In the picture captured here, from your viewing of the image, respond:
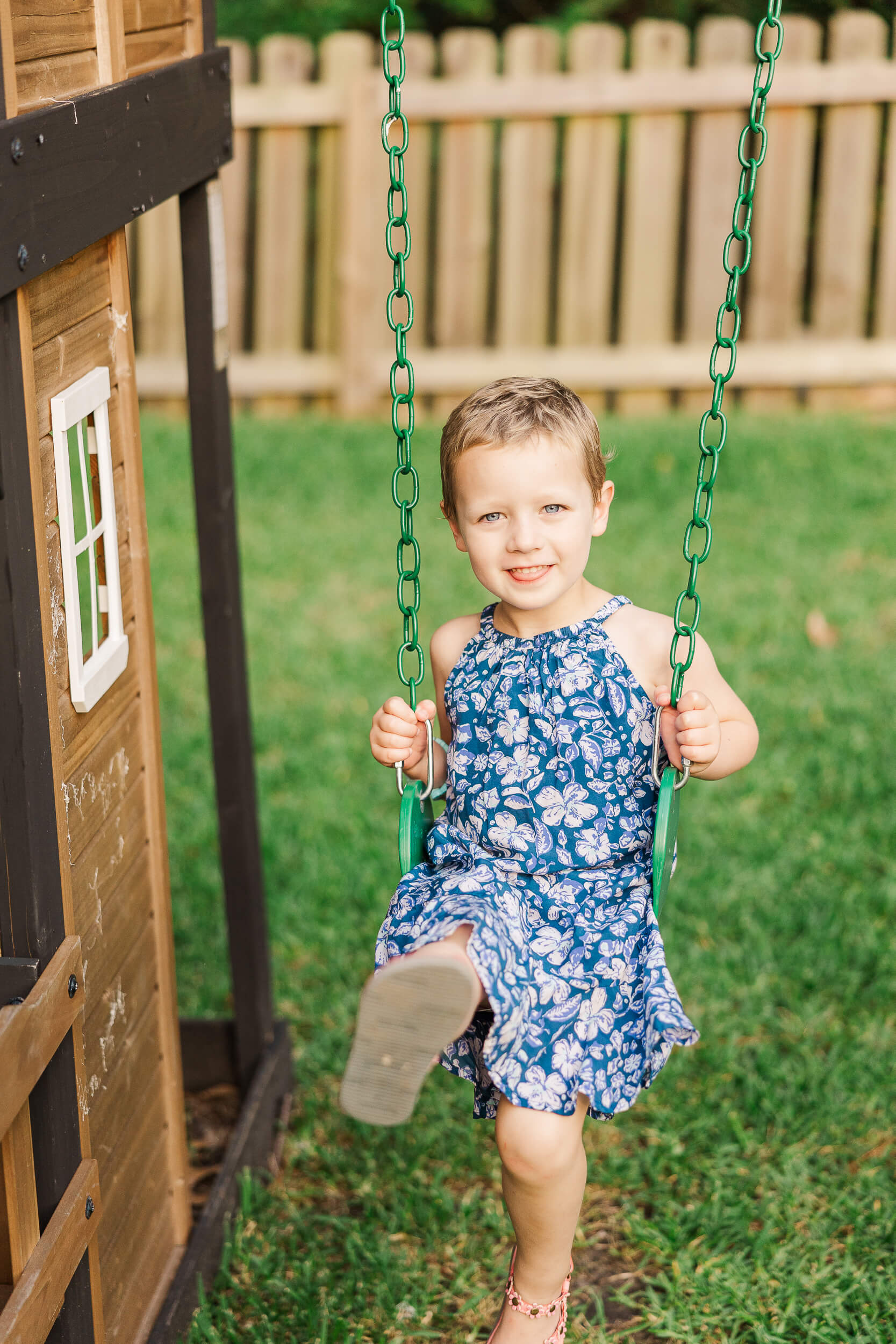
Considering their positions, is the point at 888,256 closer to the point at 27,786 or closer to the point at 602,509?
the point at 602,509

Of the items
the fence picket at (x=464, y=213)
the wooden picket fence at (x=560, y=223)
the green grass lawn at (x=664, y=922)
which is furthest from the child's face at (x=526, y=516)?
the fence picket at (x=464, y=213)

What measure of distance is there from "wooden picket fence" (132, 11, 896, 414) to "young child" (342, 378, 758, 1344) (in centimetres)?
565

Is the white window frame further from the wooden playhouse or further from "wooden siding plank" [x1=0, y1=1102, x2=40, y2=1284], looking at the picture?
"wooden siding plank" [x1=0, y1=1102, x2=40, y2=1284]

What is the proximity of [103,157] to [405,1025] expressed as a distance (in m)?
1.38

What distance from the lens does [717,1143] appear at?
→ 3285 mm

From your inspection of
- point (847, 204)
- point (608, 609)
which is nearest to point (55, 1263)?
point (608, 609)

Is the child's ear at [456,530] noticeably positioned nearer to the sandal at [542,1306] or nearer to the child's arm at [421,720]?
the child's arm at [421,720]

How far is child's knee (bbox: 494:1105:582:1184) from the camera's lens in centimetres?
221

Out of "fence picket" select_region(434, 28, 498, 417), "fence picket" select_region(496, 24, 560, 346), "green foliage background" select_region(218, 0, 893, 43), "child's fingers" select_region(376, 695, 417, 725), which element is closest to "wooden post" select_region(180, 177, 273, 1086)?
"child's fingers" select_region(376, 695, 417, 725)

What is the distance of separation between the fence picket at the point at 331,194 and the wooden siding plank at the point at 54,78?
18.8 feet

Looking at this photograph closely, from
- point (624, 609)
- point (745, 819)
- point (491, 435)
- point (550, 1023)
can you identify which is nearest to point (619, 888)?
point (550, 1023)

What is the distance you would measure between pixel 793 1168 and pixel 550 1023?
1.20 metres

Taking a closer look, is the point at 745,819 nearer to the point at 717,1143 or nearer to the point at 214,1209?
the point at 717,1143

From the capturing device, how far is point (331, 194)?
807cm
